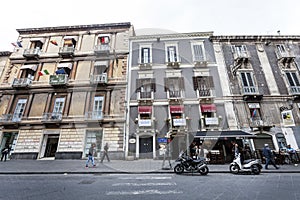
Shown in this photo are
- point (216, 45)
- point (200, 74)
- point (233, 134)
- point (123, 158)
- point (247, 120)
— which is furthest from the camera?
point (216, 45)

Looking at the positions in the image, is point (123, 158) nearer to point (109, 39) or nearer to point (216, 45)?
point (109, 39)

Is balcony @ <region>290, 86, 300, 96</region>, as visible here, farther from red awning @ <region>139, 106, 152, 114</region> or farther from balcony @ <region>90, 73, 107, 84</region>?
balcony @ <region>90, 73, 107, 84</region>

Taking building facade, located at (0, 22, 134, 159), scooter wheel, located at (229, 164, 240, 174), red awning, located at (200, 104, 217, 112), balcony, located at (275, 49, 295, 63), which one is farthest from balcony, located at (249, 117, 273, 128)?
building facade, located at (0, 22, 134, 159)

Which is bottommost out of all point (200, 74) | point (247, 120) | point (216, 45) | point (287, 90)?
point (247, 120)

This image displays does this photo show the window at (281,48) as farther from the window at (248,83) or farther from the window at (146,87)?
the window at (146,87)

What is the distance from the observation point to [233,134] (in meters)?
10.8

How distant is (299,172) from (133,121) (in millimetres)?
11766

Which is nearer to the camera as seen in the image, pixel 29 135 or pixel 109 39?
pixel 29 135

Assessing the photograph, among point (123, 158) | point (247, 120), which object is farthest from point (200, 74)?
point (123, 158)

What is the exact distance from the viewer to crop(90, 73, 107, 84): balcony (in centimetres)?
1445

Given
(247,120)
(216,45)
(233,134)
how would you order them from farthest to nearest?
(216,45), (247,120), (233,134)

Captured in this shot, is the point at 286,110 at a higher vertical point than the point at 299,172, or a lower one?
higher

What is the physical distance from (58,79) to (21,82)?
395 cm

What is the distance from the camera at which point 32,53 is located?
15.9 m
